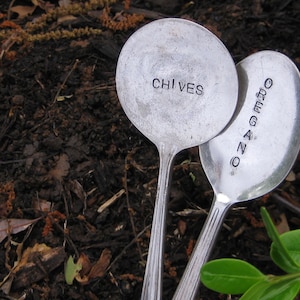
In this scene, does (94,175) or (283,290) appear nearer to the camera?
(283,290)

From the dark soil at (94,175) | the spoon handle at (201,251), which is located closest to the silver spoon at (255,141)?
the spoon handle at (201,251)

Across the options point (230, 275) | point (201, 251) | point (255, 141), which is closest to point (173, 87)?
point (255, 141)

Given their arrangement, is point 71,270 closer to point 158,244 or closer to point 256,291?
point 158,244

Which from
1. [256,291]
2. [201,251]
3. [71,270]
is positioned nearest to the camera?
[256,291]

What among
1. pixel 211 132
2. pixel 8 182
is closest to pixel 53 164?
pixel 8 182

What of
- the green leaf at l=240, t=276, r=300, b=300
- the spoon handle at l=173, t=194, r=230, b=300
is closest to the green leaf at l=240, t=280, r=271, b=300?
the green leaf at l=240, t=276, r=300, b=300

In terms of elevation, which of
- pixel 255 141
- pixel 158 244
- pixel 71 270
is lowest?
pixel 71 270

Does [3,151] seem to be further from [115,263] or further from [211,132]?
[211,132]

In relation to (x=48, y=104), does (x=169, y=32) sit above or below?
above
